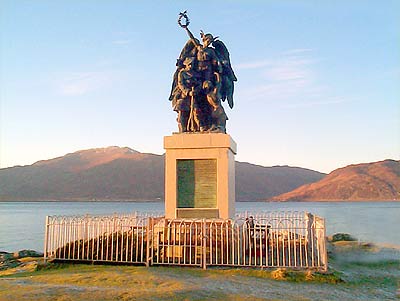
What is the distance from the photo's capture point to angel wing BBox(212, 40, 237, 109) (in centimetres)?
1530

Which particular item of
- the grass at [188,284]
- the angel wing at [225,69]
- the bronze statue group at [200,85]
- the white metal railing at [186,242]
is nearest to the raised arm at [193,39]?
the bronze statue group at [200,85]

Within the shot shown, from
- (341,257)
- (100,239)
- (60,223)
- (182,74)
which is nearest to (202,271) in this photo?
(100,239)

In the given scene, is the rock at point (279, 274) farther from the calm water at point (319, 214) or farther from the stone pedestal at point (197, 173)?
the calm water at point (319, 214)

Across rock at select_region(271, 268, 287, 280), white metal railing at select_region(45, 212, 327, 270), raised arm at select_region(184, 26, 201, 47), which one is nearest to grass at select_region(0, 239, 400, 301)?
rock at select_region(271, 268, 287, 280)

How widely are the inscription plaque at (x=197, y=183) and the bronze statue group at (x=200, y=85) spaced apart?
1.33 m

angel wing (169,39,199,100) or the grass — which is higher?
angel wing (169,39,199,100)

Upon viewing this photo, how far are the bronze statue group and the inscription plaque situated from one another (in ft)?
4.38

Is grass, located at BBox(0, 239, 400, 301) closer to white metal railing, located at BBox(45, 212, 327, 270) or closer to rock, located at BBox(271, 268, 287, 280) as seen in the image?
rock, located at BBox(271, 268, 287, 280)

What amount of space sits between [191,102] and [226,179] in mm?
3016

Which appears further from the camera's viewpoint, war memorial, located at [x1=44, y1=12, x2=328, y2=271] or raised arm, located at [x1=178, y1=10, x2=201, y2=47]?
raised arm, located at [x1=178, y1=10, x2=201, y2=47]

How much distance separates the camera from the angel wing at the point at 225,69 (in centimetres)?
1530

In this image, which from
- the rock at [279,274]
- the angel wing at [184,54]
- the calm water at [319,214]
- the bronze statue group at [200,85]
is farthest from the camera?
the calm water at [319,214]

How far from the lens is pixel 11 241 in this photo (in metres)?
37.4

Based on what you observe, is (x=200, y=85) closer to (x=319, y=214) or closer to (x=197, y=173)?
(x=197, y=173)
